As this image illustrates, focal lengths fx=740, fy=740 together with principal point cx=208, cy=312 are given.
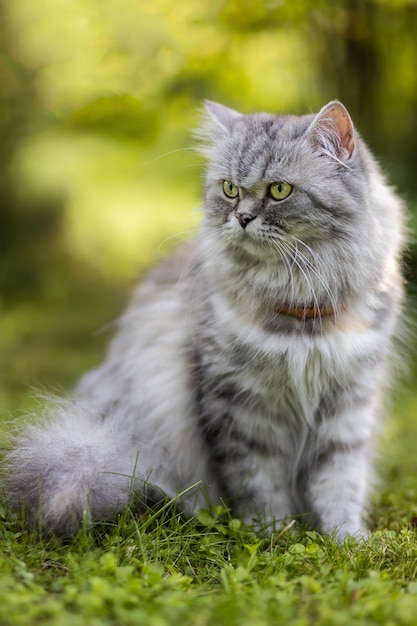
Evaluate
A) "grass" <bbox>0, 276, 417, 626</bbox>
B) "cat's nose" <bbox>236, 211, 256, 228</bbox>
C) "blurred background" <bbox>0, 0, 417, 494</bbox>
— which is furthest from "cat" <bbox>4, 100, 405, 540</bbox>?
"blurred background" <bbox>0, 0, 417, 494</bbox>

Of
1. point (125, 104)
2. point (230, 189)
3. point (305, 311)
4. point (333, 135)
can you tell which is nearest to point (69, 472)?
point (305, 311)

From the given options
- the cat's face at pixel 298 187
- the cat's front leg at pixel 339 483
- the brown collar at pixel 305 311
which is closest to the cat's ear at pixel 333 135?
the cat's face at pixel 298 187

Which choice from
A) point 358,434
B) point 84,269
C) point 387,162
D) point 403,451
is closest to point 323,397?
point 358,434

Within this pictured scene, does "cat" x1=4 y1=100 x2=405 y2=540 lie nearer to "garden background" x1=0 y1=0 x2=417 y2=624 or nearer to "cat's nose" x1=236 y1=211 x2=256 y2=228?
"cat's nose" x1=236 y1=211 x2=256 y2=228

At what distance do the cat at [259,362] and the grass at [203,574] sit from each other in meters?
0.10

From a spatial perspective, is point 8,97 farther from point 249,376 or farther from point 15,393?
point 249,376

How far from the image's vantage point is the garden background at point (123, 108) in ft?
17.9

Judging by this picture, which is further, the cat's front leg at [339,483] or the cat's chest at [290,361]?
the cat's front leg at [339,483]

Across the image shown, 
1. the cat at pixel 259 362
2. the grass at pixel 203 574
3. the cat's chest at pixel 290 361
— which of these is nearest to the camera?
the grass at pixel 203 574

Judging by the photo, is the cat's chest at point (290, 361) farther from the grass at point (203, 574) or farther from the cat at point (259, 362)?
the grass at point (203, 574)

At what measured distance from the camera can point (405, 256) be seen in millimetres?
2992

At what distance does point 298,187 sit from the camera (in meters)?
2.42

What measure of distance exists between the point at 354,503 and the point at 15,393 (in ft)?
8.17

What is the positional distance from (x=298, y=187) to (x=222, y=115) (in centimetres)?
55
